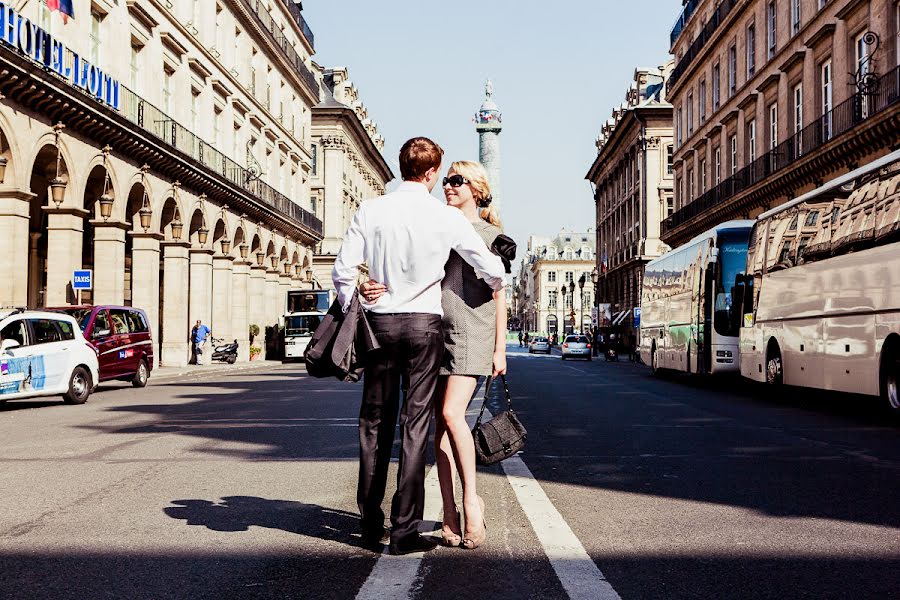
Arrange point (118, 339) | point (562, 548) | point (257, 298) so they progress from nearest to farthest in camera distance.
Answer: point (562, 548)
point (118, 339)
point (257, 298)

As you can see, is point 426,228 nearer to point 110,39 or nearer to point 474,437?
point 474,437

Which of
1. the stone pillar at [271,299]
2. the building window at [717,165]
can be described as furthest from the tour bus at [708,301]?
the stone pillar at [271,299]

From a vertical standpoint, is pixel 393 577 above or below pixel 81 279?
below

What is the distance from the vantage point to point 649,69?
73.1 metres

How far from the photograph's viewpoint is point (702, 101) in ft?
168

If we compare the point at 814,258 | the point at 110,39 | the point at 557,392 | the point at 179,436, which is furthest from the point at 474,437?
the point at 110,39

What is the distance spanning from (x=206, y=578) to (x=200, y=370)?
97.3ft

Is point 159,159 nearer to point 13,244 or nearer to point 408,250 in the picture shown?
point 13,244

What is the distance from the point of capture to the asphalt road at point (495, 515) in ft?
14.5

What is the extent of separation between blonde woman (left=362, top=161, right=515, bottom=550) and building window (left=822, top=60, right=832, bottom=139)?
2948 centimetres

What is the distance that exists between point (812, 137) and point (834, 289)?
19310 millimetres

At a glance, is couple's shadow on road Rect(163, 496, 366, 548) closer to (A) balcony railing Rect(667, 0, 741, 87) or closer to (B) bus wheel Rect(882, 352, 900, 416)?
(B) bus wheel Rect(882, 352, 900, 416)

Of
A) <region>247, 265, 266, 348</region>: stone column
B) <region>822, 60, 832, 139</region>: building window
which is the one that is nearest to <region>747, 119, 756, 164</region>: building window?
<region>822, 60, 832, 139</region>: building window

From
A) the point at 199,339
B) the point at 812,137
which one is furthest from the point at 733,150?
the point at 199,339
